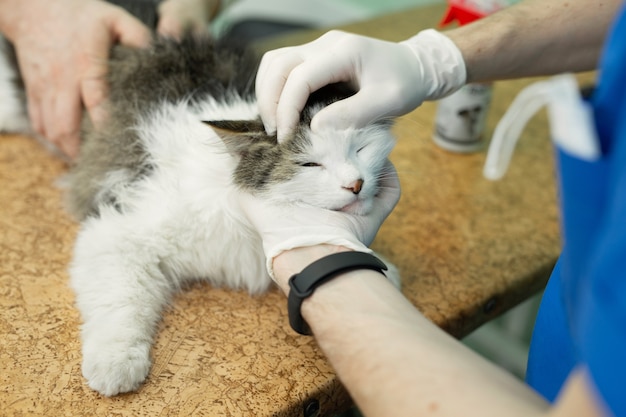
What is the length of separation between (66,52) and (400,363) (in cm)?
112

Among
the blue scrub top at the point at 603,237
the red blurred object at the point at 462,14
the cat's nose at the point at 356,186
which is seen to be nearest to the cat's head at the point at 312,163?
the cat's nose at the point at 356,186

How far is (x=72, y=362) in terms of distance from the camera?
0.88 metres

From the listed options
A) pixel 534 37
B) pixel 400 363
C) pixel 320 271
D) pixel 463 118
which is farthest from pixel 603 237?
pixel 463 118

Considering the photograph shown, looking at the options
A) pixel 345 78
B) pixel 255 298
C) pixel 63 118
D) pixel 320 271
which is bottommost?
pixel 255 298

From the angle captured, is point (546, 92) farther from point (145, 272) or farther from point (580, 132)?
point (145, 272)

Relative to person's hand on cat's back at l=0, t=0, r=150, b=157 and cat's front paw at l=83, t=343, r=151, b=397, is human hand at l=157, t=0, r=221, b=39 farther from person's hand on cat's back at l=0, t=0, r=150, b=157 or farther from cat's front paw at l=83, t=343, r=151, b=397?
cat's front paw at l=83, t=343, r=151, b=397

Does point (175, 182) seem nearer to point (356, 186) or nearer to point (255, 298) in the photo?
point (255, 298)

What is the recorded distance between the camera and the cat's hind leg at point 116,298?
0.84 metres

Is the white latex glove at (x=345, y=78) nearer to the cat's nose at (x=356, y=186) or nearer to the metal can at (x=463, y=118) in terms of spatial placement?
the cat's nose at (x=356, y=186)

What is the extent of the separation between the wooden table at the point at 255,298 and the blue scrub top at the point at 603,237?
473 millimetres

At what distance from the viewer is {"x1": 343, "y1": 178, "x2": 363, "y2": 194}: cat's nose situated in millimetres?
921

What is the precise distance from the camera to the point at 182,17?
1572 millimetres

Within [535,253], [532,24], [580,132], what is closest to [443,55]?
[532,24]

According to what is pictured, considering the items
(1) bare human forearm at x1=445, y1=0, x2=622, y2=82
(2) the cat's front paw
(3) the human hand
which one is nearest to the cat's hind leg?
(2) the cat's front paw
